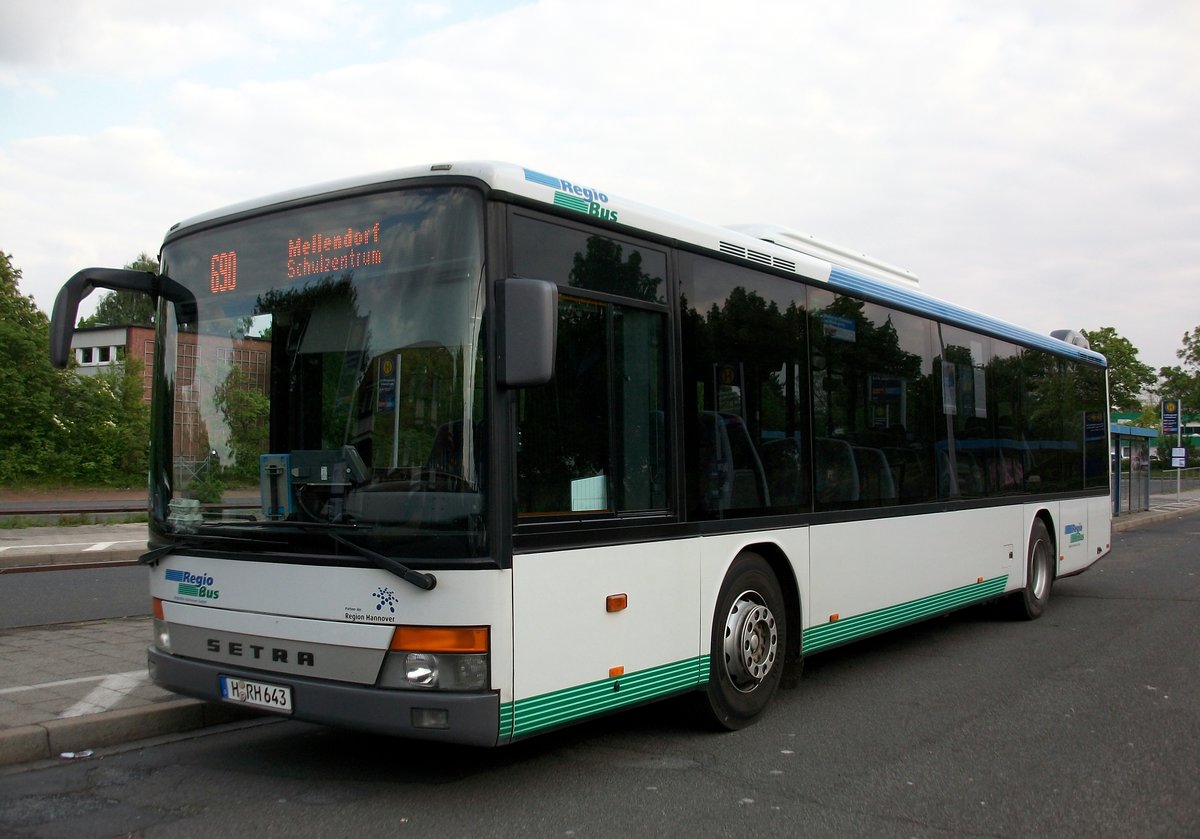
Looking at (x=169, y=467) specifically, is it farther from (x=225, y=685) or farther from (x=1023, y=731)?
(x=1023, y=731)

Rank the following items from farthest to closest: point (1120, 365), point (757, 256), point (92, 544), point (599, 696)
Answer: point (1120, 365), point (92, 544), point (757, 256), point (599, 696)

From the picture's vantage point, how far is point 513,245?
202 inches

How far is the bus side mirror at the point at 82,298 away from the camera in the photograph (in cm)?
555

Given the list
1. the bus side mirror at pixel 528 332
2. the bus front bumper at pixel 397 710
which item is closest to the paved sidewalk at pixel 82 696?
the bus front bumper at pixel 397 710

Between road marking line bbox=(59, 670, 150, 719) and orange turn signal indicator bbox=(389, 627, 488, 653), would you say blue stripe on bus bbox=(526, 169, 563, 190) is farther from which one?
road marking line bbox=(59, 670, 150, 719)

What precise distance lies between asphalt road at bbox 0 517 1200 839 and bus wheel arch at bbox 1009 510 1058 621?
A: 3.19 metres

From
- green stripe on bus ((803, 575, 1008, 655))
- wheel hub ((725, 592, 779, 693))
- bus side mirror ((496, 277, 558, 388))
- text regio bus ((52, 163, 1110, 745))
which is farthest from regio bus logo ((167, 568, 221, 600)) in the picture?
green stripe on bus ((803, 575, 1008, 655))

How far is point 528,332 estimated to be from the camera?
480cm

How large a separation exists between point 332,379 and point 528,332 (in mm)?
1092

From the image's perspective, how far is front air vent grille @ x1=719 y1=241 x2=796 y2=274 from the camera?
681 centimetres

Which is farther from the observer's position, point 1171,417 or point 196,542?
point 1171,417

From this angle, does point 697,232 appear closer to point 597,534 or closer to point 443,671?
point 597,534

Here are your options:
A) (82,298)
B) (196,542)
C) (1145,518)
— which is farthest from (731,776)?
(1145,518)

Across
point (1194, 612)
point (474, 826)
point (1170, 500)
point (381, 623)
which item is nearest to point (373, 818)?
point (474, 826)
